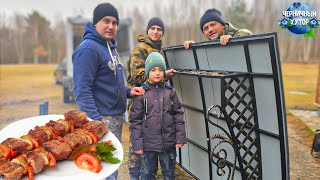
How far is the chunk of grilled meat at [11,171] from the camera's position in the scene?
201 cm

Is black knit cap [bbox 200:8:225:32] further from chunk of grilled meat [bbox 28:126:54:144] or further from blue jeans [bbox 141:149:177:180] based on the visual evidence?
chunk of grilled meat [bbox 28:126:54:144]

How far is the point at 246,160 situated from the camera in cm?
382

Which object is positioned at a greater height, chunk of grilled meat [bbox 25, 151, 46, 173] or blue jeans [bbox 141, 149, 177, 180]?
chunk of grilled meat [bbox 25, 151, 46, 173]

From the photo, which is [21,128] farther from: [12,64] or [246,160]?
[12,64]

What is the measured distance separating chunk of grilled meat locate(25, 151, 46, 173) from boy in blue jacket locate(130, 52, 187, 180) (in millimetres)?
1985

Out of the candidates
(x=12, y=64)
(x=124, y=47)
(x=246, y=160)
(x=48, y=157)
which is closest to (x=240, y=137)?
(x=246, y=160)

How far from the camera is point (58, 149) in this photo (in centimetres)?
232

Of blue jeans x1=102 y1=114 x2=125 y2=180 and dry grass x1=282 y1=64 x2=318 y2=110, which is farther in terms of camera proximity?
dry grass x1=282 y1=64 x2=318 y2=110

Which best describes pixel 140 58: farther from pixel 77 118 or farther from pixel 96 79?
pixel 77 118

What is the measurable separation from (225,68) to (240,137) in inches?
33.9

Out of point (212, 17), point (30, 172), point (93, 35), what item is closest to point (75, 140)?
point (30, 172)

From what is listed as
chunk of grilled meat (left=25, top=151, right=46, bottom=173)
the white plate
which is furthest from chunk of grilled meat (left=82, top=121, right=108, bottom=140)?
chunk of grilled meat (left=25, top=151, right=46, bottom=173)

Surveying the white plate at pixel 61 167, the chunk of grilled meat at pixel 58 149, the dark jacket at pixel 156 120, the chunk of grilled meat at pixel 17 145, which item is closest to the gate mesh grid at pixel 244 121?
the dark jacket at pixel 156 120

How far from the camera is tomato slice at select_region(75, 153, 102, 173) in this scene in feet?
7.39
